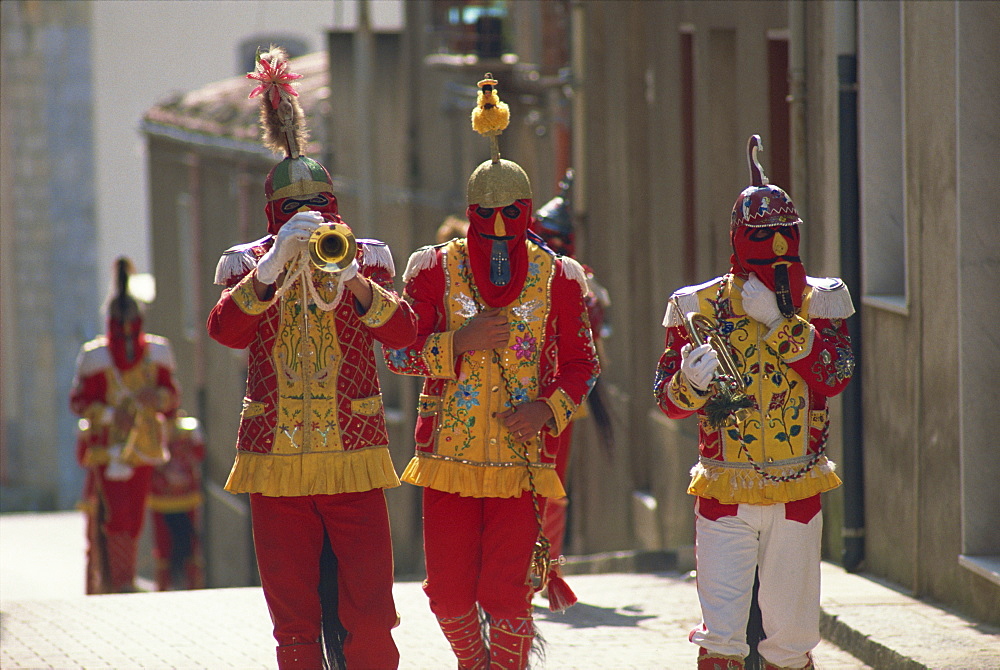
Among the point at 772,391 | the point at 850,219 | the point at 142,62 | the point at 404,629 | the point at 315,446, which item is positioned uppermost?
the point at 142,62

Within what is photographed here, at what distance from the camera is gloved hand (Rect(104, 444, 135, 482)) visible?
1142 cm

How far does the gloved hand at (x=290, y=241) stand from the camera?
5.44 m

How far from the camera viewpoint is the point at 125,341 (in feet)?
37.2

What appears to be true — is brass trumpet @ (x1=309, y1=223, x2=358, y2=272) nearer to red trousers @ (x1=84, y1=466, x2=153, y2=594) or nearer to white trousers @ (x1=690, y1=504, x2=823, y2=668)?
white trousers @ (x1=690, y1=504, x2=823, y2=668)

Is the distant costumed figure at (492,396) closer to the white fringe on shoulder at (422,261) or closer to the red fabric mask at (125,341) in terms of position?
the white fringe on shoulder at (422,261)

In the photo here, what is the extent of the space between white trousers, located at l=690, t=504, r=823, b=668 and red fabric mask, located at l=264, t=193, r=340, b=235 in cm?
174

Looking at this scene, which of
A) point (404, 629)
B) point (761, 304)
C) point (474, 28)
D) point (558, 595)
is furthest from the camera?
point (474, 28)

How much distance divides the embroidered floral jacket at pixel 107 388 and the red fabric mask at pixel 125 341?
0.04 meters

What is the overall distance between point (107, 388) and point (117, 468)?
557 mm

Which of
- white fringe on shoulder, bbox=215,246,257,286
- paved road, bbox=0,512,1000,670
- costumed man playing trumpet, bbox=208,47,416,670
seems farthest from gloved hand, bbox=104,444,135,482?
white fringe on shoulder, bbox=215,246,257,286

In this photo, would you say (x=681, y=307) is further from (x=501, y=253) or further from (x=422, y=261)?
(x=422, y=261)

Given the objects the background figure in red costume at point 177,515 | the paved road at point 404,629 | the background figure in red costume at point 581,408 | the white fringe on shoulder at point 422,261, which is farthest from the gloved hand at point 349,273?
the background figure in red costume at point 177,515

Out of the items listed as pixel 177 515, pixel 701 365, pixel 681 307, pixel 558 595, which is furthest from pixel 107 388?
pixel 701 365

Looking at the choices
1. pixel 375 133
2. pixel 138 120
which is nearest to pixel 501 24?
pixel 375 133
